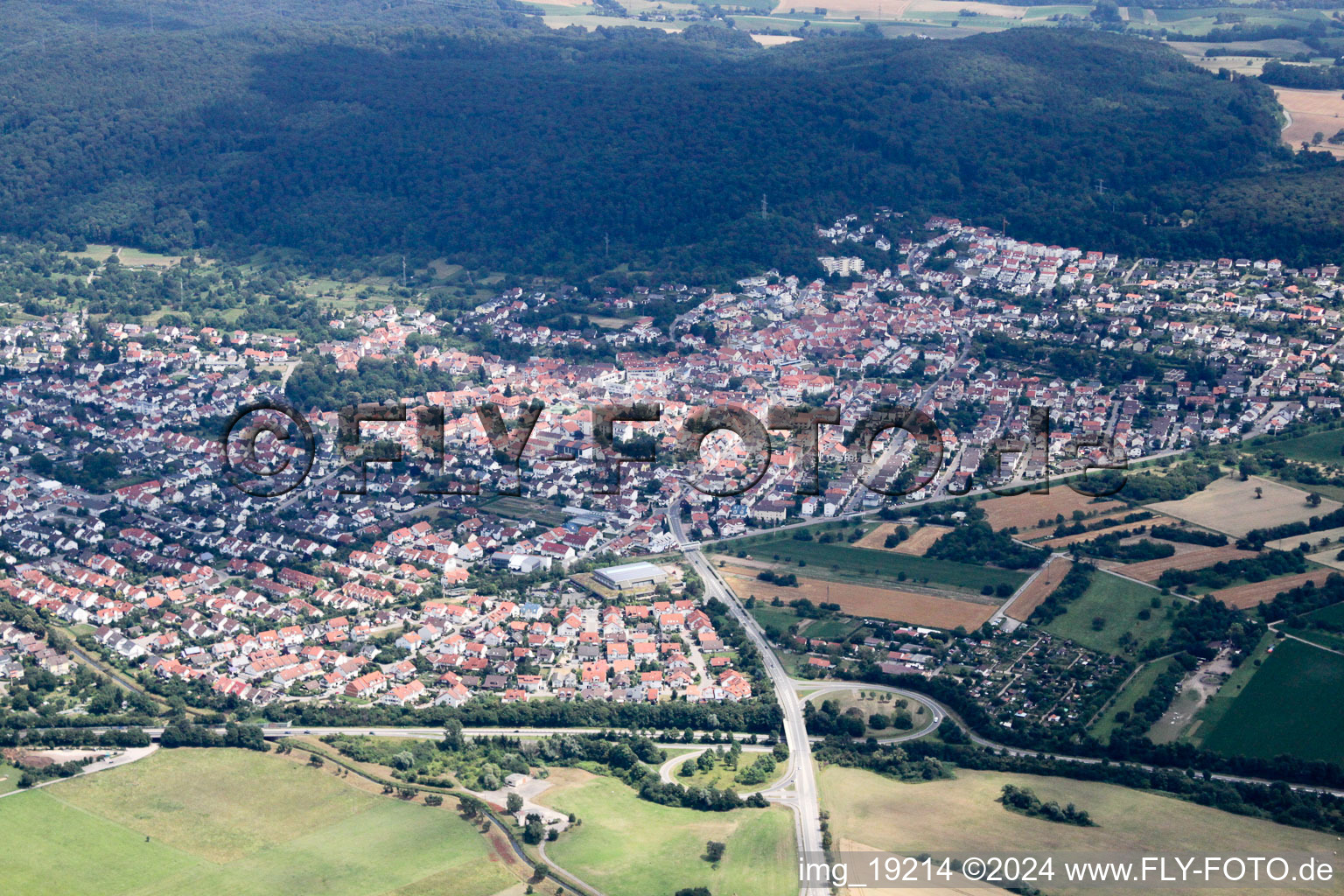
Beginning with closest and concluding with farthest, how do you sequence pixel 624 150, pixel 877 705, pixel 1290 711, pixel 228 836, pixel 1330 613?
1. pixel 228 836
2. pixel 1290 711
3. pixel 877 705
4. pixel 1330 613
5. pixel 624 150

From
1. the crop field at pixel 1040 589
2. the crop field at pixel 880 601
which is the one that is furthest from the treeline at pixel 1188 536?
the crop field at pixel 880 601

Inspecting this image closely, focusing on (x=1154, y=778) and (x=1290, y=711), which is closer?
(x=1154, y=778)

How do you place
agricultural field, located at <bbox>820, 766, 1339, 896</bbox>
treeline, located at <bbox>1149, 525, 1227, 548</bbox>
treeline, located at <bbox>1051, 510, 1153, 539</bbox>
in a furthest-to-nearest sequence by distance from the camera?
treeline, located at <bbox>1051, 510, 1153, 539</bbox> → treeline, located at <bbox>1149, 525, 1227, 548</bbox> → agricultural field, located at <bbox>820, 766, 1339, 896</bbox>

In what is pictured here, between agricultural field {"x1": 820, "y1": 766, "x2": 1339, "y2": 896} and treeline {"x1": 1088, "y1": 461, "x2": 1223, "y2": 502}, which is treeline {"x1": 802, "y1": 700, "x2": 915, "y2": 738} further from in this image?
treeline {"x1": 1088, "y1": 461, "x2": 1223, "y2": 502}

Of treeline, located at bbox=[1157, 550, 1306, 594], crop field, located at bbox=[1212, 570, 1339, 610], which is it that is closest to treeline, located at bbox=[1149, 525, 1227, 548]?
treeline, located at bbox=[1157, 550, 1306, 594]

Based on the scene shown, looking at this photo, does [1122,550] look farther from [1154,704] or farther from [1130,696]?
[1154,704]

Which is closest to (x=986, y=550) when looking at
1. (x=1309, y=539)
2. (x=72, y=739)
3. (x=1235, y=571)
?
(x=1235, y=571)
